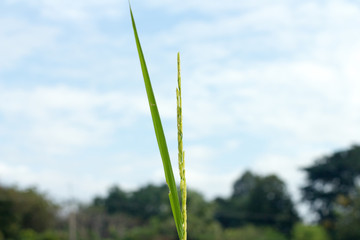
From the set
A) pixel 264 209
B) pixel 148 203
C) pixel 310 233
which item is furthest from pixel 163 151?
pixel 148 203

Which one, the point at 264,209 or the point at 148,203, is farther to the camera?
the point at 148,203

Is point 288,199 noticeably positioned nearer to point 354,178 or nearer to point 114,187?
point 354,178

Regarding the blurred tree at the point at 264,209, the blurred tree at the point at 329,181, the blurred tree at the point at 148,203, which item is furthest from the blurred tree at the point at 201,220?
the blurred tree at the point at 329,181

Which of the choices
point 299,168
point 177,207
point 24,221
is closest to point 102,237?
point 24,221

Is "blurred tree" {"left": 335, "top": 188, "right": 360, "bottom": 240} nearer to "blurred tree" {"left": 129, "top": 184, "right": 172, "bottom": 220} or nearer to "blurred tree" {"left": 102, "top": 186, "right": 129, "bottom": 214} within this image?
"blurred tree" {"left": 129, "top": 184, "right": 172, "bottom": 220}

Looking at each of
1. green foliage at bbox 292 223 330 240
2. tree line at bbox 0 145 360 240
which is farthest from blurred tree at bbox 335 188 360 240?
green foliage at bbox 292 223 330 240

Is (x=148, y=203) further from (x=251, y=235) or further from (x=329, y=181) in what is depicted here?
(x=329, y=181)

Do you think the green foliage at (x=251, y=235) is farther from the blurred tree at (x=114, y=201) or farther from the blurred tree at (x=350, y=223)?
the blurred tree at (x=114, y=201)
